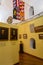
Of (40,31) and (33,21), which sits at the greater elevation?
(33,21)

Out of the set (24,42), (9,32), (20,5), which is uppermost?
(20,5)

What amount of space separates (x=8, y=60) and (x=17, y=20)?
5.53m

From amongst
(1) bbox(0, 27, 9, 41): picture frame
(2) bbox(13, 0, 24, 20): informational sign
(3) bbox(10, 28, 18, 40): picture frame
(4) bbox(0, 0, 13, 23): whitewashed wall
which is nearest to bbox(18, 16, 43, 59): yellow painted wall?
(2) bbox(13, 0, 24, 20): informational sign

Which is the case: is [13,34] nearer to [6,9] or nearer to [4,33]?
[4,33]

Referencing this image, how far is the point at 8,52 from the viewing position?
4355 millimetres

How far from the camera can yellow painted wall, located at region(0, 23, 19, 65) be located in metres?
4.07

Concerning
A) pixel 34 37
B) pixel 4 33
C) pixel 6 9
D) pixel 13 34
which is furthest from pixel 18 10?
pixel 4 33

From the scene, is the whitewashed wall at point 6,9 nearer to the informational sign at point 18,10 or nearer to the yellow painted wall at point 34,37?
the informational sign at point 18,10

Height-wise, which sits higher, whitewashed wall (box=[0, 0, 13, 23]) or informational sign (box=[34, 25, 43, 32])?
whitewashed wall (box=[0, 0, 13, 23])

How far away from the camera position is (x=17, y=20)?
9.46m

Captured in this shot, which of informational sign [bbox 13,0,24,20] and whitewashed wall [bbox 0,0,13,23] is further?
whitewashed wall [bbox 0,0,13,23]

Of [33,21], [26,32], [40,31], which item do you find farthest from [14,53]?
[26,32]

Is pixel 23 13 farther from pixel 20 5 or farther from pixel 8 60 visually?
pixel 8 60

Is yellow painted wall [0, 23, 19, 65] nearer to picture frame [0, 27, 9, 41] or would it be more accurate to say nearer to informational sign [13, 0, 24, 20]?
picture frame [0, 27, 9, 41]
